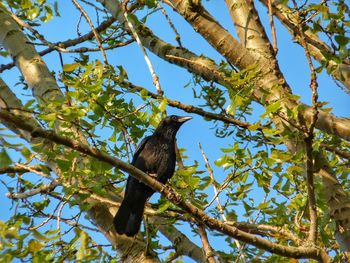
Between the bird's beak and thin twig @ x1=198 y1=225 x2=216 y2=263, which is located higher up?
the bird's beak

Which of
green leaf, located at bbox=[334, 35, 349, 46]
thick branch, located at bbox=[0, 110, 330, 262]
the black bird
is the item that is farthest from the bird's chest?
green leaf, located at bbox=[334, 35, 349, 46]

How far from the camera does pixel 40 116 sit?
11.8 feet

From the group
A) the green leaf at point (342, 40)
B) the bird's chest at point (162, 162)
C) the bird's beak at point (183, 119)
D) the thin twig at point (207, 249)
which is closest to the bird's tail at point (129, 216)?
the bird's chest at point (162, 162)

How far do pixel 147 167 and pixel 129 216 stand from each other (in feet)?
5.18

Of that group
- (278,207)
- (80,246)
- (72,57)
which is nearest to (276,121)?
(278,207)

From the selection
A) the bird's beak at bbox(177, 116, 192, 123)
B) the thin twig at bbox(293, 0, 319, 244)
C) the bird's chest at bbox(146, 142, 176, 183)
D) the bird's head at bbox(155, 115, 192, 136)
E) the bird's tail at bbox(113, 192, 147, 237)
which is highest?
the bird's beak at bbox(177, 116, 192, 123)

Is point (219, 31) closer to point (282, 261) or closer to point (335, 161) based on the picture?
point (335, 161)

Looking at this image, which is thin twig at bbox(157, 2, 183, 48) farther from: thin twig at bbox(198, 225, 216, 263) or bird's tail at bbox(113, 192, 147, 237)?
thin twig at bbox(198, 225, 216, 263)

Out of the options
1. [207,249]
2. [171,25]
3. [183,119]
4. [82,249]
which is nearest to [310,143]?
[207,249]

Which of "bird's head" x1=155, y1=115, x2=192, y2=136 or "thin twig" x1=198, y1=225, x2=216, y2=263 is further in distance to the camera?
"bird's head" x1=155, y1=115, x2=192, y2=136

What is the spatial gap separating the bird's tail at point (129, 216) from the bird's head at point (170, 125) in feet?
4.49

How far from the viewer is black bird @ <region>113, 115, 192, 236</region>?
18.0ft

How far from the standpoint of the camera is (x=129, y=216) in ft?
18.1

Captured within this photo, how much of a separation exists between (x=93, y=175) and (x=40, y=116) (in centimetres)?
100
